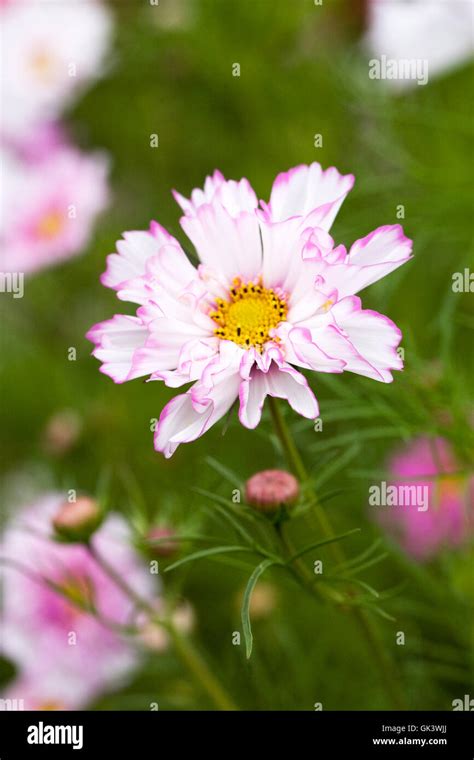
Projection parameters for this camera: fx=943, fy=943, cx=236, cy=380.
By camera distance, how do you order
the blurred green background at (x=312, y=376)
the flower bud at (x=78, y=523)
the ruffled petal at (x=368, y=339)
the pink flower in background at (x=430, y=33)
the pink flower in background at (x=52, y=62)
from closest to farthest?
the ruffled petal at (x=368, y=339) < the flower bud at (x=78, y=523) < the blurred green background at (x=312, y=376) < the pink flower in background at (x=430, y=33) < the pink flower in background at (x=52, y=62)

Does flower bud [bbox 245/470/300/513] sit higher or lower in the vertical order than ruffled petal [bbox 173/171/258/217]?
lower

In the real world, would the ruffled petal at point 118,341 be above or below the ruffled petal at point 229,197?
below

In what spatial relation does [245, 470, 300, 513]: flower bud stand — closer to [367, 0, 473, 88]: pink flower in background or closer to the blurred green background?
the blurred green background

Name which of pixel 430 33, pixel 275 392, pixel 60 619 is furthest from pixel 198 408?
pixel 430 33

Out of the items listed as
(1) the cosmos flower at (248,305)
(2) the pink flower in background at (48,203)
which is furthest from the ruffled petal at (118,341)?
(2) the pink flower in background at (48,203)

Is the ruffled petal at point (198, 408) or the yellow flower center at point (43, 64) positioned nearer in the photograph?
the ruffled petal at point (198, 408)

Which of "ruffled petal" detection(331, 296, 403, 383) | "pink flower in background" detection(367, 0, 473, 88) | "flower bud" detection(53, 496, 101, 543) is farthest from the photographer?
"pink flower in background" detection(367, 0, 473, 88)

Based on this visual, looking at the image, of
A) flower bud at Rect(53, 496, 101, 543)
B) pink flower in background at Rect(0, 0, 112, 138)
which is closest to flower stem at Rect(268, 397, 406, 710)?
flower bud at Rect(53, 496, 101, 543)

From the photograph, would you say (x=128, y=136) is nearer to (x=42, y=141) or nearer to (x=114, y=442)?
(x=42, y=141)

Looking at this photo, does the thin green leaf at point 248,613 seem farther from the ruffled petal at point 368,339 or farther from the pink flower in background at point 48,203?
the pink flower in background at point 48,203
